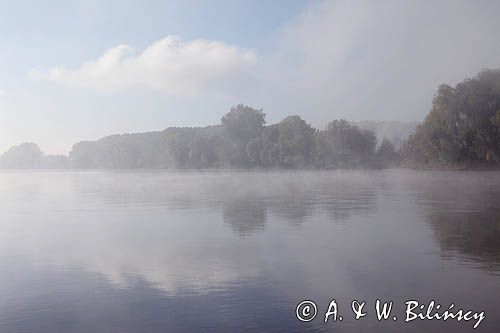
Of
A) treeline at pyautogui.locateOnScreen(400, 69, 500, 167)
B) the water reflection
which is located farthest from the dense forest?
the water reflection

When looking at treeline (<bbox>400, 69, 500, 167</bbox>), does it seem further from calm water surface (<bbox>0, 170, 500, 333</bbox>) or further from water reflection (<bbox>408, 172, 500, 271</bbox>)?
calm water surface (<bbox>0, 170, 500, 333</bbox>)

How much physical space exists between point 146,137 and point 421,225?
414ft

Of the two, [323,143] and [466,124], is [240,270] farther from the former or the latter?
[323,143]

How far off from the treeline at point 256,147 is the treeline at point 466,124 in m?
22.9

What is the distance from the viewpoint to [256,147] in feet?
325

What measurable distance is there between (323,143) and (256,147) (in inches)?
545

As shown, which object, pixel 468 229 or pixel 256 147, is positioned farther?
pixel 256 147

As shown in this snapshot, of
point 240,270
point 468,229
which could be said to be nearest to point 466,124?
point 468,229

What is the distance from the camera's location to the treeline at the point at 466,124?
2504 inches

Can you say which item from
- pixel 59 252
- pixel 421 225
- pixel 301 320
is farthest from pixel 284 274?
pixel 421 225

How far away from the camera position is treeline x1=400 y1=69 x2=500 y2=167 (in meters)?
63.6

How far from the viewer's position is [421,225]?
642 inches

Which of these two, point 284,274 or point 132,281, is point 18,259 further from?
point 284,274

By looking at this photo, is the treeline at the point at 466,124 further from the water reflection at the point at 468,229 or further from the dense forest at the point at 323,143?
the water reflection at the point at 468,229
